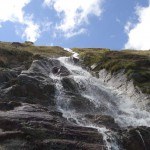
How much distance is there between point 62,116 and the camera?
52.0m

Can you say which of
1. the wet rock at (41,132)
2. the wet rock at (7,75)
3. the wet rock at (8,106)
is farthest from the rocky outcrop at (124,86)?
the wet rock at (8,106)

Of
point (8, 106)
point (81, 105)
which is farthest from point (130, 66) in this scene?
point (8, 106)

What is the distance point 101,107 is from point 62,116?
49.5 ft

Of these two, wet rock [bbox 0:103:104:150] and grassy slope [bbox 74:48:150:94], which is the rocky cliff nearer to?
wet rock [bbox 0:103:104:150]

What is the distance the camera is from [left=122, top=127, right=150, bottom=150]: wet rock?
49250mm

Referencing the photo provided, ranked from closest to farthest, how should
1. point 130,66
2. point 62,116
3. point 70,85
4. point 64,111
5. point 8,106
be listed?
point 8,106
point 62,116
point 64,111
point 70,85
point 130,66

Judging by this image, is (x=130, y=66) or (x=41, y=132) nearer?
(x=41, y=132)

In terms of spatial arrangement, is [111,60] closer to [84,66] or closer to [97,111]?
[84,66]

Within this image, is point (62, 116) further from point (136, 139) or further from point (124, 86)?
point (124, 86)

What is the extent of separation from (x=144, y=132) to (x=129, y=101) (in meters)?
24.3

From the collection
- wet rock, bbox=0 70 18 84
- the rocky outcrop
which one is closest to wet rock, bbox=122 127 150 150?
the rocky outcrop

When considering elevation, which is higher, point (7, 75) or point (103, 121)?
point (7, 75)

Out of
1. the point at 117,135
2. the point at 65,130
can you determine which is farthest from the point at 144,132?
the point at 65,130

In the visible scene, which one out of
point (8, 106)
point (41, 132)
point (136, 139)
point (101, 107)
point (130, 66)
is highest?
point (130, 66)
